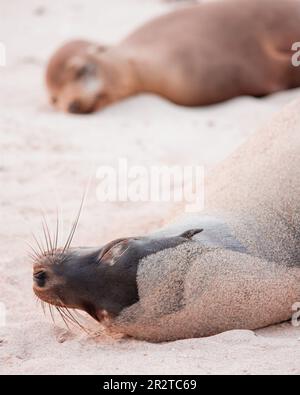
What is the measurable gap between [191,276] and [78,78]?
3.62 m

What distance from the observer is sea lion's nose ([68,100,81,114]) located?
244 inches

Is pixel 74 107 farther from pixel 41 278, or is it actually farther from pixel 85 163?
pixel 41 278

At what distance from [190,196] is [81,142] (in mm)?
1597

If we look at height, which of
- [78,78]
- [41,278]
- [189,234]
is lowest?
[41,278]

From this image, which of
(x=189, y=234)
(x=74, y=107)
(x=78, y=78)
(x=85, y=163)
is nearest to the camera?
(x=189, y=234)

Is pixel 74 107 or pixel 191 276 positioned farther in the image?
pixel 74 107

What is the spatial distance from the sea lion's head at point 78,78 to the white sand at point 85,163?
0.36 ft

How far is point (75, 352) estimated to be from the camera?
118 inches

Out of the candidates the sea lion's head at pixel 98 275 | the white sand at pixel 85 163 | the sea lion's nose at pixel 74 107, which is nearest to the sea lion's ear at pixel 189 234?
the sea lion's head at pixel 98 275

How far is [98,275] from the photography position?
3.05 metres

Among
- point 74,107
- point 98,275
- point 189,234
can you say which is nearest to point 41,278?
point 98,275

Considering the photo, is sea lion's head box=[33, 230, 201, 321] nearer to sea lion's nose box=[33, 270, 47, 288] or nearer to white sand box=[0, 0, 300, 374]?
sea lion's nose box=[33, 270, 47, 288]

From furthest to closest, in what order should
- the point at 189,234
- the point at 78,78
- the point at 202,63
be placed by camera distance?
the point at 202,63 → the point at 78,78 → the point at 189,234

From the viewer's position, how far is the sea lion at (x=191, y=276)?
2982 mm
